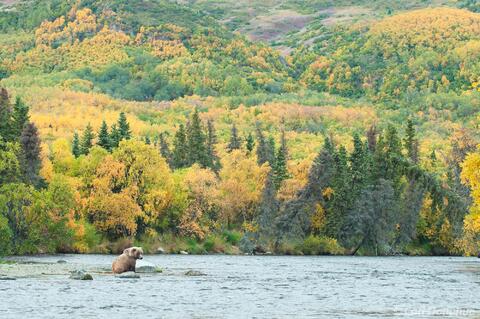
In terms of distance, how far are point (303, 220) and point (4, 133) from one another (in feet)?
133

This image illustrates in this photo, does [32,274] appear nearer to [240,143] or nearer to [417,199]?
[417,199]

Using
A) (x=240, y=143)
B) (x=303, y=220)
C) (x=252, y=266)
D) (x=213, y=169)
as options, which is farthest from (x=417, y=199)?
(x=240, y=143)

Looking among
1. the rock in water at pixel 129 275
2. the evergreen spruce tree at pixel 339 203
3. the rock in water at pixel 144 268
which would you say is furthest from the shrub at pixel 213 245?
the rock in water at pixel 129 275

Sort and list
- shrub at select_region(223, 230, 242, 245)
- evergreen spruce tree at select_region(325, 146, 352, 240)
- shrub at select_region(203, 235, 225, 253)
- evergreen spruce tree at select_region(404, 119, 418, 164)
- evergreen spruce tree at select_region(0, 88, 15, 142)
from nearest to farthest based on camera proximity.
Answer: evergreen spruce tree at select_region(0, 88, 15, 142) → shrub at select_region(203, 235, 225, 253) → shrub at select_region(223, 230, 242, 245) → evergreen spruce tree at select_region(325, 146, 352, 240) → evergreen spruce tree at select_region(404, 119, 418, 164)

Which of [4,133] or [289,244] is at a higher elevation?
[4,133]

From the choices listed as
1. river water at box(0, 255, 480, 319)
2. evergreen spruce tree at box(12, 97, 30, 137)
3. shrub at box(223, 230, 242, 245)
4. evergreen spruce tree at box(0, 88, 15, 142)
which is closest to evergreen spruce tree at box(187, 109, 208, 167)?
shrub at box(223, 230, 242, 245)

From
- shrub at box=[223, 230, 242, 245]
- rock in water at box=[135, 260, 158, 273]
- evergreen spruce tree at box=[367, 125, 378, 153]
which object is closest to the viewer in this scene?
rock in water at box=[135, 260, 158, 273]

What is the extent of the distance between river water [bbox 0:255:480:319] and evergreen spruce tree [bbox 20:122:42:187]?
29158 mm

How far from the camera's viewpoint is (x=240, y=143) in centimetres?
19838

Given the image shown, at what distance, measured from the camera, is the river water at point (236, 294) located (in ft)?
154

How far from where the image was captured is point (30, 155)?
111 meters

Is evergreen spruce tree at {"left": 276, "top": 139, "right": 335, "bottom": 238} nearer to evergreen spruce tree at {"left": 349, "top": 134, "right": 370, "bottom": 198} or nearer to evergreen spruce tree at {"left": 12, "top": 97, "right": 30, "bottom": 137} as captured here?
evergreen spruce tree at {"left": 349, "top": 134, "right": 370, "bottom": 198}

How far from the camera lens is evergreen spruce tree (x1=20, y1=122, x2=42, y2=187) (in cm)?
10844

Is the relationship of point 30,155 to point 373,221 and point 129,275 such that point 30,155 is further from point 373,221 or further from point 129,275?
point 129,275
